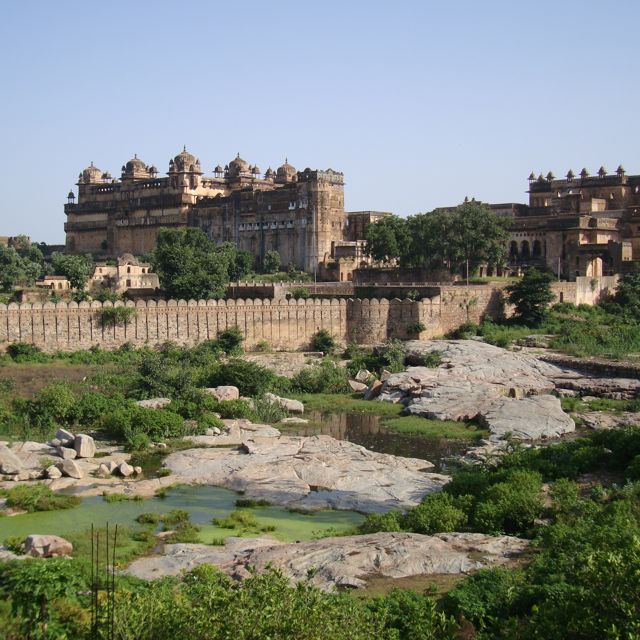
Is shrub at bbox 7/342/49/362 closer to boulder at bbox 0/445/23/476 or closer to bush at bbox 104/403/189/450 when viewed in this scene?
bush at bbox 104/403/189/450

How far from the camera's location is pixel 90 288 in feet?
152

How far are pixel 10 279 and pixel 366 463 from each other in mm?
32729

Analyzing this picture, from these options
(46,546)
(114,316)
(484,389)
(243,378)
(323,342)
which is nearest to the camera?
(46,546)

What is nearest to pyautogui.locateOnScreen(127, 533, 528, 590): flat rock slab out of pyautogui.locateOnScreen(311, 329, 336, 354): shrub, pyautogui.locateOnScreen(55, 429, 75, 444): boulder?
pyautogui.locateOnScreen(55, 429, 75, 444): boulder

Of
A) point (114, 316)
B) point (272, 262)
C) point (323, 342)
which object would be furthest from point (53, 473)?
point (272, 262)

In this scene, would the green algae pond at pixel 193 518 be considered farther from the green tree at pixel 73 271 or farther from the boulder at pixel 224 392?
the green tree at pixel 73 271

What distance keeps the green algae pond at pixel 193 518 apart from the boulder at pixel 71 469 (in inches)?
48.7

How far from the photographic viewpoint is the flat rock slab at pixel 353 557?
12523mm

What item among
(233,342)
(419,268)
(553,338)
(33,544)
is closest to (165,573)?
(33,544)

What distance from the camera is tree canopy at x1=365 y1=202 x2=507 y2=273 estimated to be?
126 ft

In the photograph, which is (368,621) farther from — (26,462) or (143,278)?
(143,278)

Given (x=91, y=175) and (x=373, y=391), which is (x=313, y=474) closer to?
(x=373, y=391)

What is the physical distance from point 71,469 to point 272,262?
34.7 metres

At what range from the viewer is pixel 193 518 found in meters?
15.9
